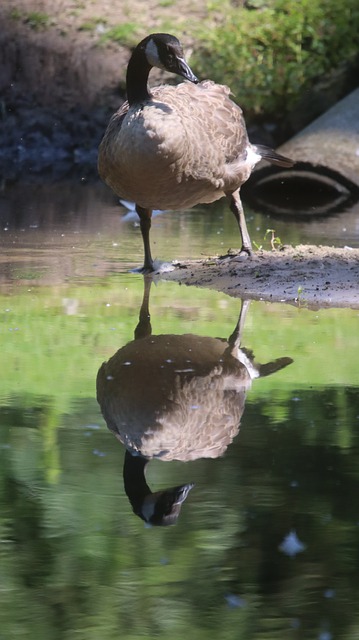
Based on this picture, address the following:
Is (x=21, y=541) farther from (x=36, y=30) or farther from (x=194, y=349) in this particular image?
(x=36, y=30)

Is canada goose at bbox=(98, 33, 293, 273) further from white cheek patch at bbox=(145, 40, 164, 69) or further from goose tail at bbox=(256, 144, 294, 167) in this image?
goose tail at bbox=(256, 144, 294, 167)

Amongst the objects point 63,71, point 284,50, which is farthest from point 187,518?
point 63,71

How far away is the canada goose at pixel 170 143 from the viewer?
24.1 feet

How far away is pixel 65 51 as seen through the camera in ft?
63.6

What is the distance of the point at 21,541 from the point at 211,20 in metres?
16.8

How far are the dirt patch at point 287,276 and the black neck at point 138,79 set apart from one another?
130 centimetres

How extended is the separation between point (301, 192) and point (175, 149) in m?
7.99

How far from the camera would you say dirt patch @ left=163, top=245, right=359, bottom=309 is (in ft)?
24.8

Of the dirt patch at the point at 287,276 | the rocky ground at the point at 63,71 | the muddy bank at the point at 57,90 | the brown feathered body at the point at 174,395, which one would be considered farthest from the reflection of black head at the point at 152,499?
the muddy bank at the point at 57,90

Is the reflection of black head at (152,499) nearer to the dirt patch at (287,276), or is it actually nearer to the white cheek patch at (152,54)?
the dirt patch at (287,276)

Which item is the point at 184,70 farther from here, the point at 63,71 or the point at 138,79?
the point at 63,71

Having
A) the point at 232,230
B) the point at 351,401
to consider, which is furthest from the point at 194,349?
the point at 232,230

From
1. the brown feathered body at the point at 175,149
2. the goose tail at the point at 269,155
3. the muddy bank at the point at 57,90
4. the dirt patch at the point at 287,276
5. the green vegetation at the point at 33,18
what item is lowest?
the muddy bank at the point at 57,90

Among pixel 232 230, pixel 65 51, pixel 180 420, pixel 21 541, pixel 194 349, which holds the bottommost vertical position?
pixel 65 51
